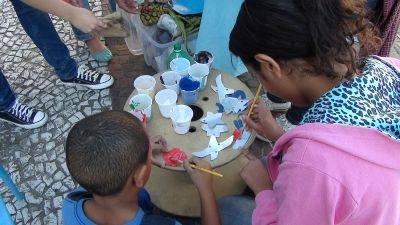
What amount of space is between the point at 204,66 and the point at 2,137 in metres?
1.41

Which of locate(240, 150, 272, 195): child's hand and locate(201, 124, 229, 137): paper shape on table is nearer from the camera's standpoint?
locate(240, 150, 272, 195): child's hand

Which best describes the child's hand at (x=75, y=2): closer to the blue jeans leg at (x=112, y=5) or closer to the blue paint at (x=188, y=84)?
the blue jeans leg at (x=112, y=5)

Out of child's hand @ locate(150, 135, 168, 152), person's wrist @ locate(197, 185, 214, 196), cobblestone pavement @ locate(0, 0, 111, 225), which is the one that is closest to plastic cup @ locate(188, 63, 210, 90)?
child's hand @ locate(150, 135, 168, 152)

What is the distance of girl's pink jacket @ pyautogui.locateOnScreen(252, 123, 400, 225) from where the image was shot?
35.9 inches

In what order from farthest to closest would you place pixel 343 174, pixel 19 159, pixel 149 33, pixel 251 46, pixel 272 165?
pixel 149 33 < pixel 19 159 < pixel 272 165 < pixel 251 46 < pixel 343 174

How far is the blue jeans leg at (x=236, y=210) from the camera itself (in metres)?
1.55

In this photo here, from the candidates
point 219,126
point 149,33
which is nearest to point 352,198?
point 219,126

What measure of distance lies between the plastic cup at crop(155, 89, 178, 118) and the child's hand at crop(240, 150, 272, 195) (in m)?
0.50

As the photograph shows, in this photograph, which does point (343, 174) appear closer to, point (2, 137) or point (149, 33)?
point (149, 33)

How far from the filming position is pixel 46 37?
231 cm

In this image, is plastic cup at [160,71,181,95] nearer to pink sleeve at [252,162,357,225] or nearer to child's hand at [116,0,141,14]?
child's hand at [116,0,141,14]

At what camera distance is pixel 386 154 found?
936 millimetres

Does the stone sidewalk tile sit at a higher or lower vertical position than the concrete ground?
higher

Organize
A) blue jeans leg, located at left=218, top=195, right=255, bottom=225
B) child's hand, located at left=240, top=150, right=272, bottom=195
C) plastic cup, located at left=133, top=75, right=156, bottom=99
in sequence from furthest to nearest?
plastic cup, located at left=133, top=75, right=156, bottom=99
blue jeans leg, located at left=218, top=195, right=255, bottom=225
child's hand, located at left=240, top=150, right=272, bottom=195
